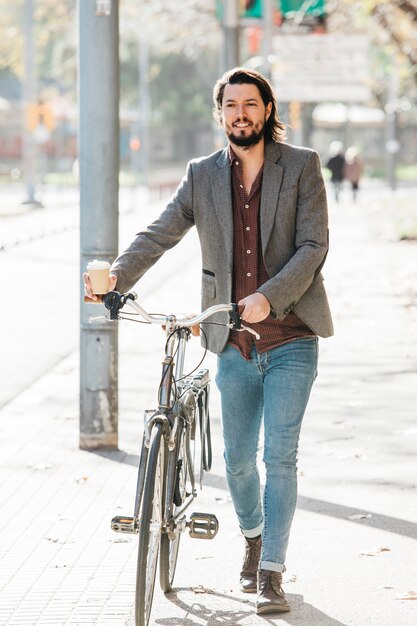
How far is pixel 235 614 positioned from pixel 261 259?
124cm

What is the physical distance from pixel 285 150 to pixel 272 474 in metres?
1.14

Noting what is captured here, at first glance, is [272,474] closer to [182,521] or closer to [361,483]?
[182,521]

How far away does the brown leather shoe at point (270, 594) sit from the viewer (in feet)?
15.8

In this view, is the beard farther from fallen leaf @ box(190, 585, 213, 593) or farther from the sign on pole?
the sign on pole

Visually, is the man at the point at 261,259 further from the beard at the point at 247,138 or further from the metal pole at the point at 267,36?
the metal pole at the point at 267,36

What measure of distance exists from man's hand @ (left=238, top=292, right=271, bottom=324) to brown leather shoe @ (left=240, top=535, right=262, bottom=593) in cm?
107

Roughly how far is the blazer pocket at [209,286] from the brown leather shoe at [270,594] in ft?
3.23

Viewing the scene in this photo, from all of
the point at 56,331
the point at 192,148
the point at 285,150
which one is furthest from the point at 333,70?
the point at 192,148

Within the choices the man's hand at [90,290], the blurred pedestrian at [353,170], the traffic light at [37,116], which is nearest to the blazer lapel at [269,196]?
the man's hand at [90,290]

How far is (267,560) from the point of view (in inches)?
191

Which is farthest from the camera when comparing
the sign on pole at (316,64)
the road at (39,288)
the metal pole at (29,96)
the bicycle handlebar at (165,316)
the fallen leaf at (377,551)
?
the metal pole at (29,96)

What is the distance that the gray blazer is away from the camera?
15.8 ft

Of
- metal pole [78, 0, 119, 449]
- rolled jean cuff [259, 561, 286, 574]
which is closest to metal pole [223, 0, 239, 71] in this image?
metal pole [78, 0, 119, 449]

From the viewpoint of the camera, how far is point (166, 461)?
15.1 ft
